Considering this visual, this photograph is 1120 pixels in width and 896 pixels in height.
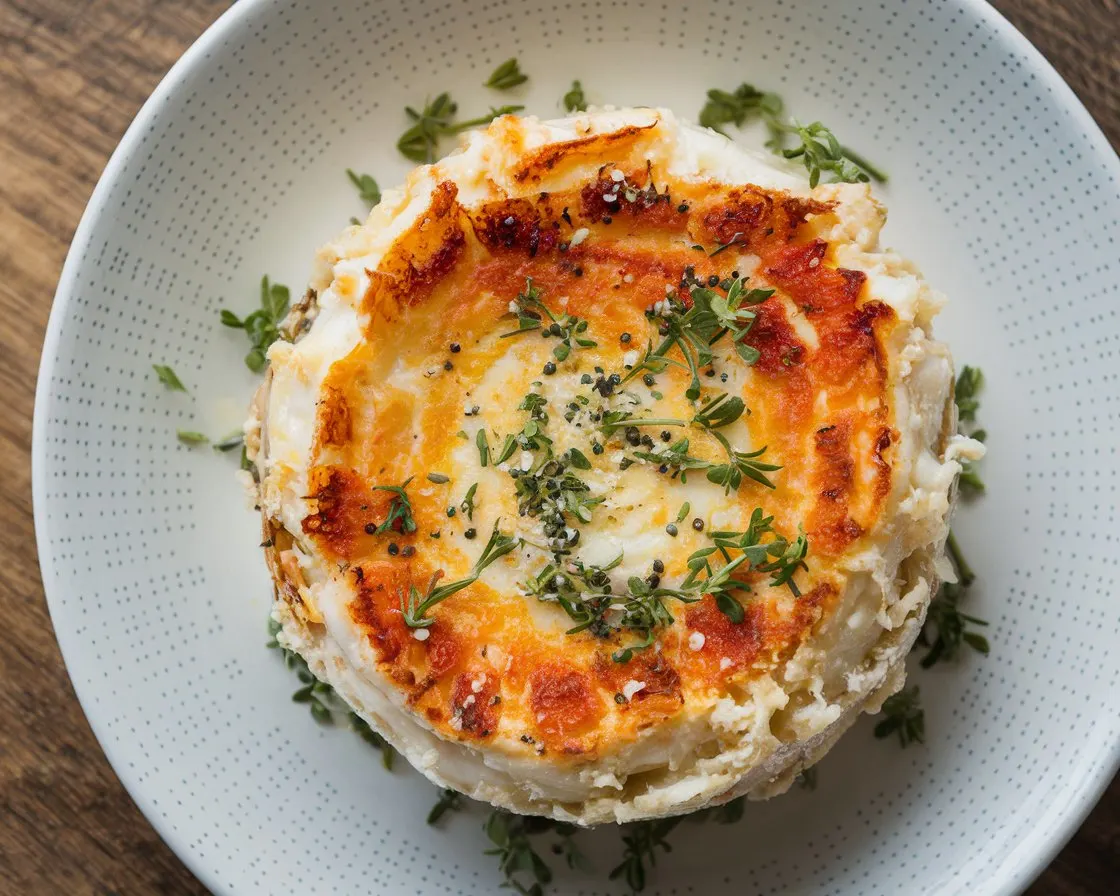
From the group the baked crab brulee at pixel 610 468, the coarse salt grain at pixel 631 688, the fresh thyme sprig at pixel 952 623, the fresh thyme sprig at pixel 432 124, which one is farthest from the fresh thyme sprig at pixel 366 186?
the fresh thyme sprig at pixel 952 623

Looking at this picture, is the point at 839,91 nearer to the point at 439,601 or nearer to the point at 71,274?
the point at 439,601

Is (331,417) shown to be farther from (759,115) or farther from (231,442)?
(759,115)

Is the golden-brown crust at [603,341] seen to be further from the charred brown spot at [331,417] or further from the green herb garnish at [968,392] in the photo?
the green herb garnish at [968,392]

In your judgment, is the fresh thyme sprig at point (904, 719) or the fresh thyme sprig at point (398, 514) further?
the fresh thyme sprig at point (904, 719)

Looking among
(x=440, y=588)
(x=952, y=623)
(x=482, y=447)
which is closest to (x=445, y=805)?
(x=440, y=588)

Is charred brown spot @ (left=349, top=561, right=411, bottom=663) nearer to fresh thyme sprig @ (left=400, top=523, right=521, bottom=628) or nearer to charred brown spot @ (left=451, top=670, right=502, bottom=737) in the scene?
fresh thyme sprig @ (left=400, top=523, right=521, bottom=628)

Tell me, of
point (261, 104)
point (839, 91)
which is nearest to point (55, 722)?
point (261, 104)
